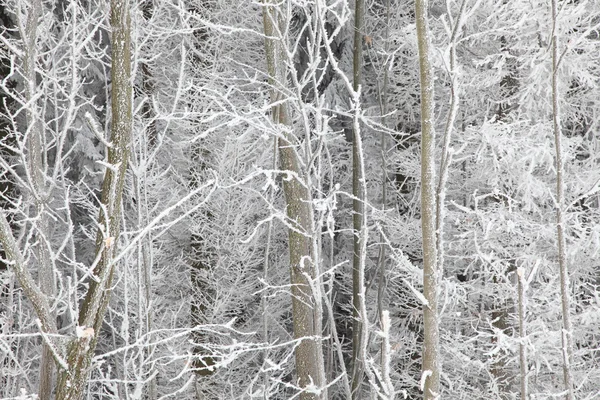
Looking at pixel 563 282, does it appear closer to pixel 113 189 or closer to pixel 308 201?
pixel 308 201

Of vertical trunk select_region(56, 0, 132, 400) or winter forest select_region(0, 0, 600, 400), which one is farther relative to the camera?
winter forest select_region(0, 0, 600, 400)

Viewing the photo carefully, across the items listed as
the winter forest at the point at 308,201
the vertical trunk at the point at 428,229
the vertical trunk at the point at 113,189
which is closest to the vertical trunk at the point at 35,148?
the winter forest at the point at 308,201

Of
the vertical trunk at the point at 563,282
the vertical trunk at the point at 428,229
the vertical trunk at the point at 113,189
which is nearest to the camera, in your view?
the vertical trunk at the point at 113,189

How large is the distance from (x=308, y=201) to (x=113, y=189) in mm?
1087

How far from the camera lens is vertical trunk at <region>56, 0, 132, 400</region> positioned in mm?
2158

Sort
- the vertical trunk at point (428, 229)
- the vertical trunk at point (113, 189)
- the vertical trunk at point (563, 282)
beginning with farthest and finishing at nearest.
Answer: the vertical trunk at point (563, 282)
the vertical trunk at point (428, 229)
the vertical trunk at point (113, 189)

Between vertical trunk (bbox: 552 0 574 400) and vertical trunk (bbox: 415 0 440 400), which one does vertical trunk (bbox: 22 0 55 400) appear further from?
vertical trunk (bbox: 552 0 574 400)

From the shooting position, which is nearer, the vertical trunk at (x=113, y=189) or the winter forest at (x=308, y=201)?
the vertical trunk at (x=113, y=189)

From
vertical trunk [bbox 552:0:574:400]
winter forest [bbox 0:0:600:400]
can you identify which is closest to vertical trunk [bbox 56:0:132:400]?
winter forest [bbox 0:0:600:400]

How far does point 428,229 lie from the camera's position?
2.38 m

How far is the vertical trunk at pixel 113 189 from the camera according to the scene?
216cm

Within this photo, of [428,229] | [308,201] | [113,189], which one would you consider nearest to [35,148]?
[113,189]

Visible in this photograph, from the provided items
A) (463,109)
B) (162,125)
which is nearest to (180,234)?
(162,125)

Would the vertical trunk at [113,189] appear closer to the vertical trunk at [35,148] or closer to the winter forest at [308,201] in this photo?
the winter forest at [308,201]
